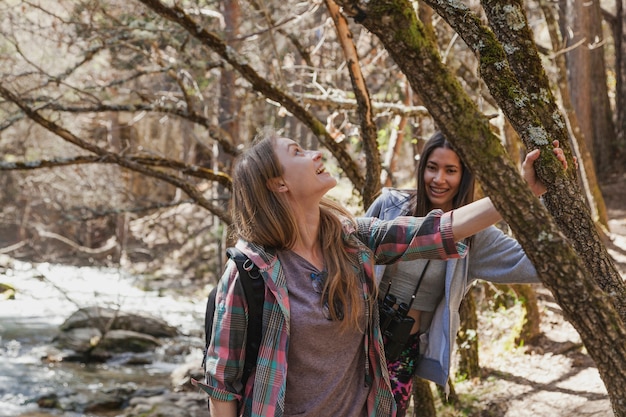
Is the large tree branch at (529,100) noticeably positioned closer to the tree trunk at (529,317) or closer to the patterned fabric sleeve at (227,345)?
the patterned fabric sleeve at (227,345)

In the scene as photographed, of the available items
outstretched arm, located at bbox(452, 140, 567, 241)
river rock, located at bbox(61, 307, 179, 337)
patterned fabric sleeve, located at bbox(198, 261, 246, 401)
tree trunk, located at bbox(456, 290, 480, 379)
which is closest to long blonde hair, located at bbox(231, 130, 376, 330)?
patterned fabric sleeve, located at bbox(198, 261, 246, 401)

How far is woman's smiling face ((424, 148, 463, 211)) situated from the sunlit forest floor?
218 cm

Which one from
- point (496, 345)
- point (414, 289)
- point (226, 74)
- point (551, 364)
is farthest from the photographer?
point (226, 74)

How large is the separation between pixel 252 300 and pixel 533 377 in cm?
393

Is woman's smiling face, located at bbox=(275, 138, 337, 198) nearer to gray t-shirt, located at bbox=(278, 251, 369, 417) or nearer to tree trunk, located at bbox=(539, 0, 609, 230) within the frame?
gray t-shirt, located at bbox=(278, 251, 369, 417)

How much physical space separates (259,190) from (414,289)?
1.11 meters

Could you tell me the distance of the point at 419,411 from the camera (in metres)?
4.27

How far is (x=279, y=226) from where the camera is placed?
2361 mm

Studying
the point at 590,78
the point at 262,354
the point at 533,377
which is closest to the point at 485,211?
the point at 262,354

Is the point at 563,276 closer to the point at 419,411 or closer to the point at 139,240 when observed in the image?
the point at 419,411

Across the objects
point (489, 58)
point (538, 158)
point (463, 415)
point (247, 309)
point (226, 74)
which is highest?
point (226, 74)

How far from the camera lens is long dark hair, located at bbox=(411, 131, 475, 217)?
128 inches

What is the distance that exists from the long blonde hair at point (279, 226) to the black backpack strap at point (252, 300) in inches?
4.8

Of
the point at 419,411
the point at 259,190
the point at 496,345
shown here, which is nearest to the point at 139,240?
the point at 496,345
